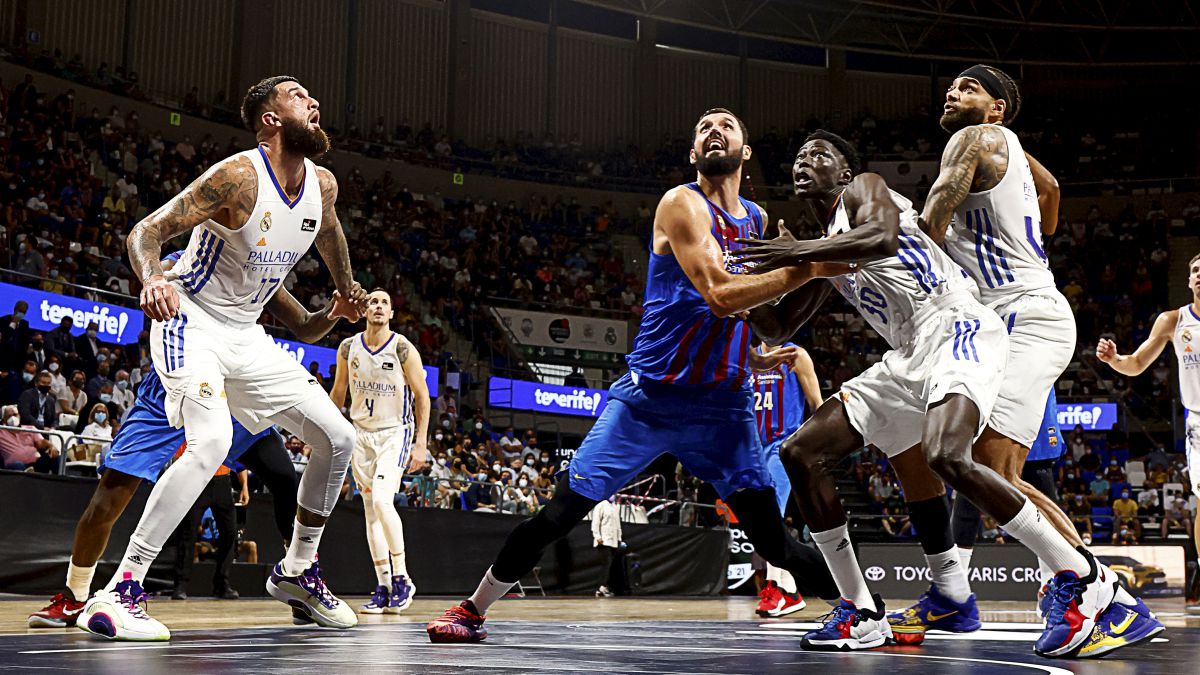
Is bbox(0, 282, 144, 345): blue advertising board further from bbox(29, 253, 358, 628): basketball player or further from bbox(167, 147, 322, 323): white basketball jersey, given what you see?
bbox(167, 147, 322, 323): white basketball jersey

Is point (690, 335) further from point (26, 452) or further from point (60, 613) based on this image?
point (26, 452)

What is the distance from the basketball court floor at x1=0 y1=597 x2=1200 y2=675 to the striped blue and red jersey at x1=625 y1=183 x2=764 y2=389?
1061 millimetres

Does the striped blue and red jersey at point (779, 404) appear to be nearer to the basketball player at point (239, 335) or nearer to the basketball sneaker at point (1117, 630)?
the basketball player at point (239, 335)

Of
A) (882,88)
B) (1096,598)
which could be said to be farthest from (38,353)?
(882,88)

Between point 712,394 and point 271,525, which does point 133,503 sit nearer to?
point 271,525

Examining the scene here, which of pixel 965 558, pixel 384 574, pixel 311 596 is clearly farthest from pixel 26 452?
pixel 965 558

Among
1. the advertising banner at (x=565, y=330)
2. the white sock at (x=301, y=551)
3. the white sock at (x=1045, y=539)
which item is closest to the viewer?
the white sock at (x=1045, y=539)

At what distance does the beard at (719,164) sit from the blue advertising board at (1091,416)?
66.2ft

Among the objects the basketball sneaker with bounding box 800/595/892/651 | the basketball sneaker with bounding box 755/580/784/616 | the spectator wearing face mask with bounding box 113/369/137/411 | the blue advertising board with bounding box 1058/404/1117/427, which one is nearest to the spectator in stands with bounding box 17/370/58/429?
the spectator wearing face mask with bounding box 113/369/137/411

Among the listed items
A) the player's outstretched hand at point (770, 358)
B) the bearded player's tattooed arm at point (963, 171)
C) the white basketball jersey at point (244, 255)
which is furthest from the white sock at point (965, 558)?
the white basketball jersey at point (244, 255)

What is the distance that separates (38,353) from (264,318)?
5.71 metres

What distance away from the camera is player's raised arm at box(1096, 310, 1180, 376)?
725 centimetres

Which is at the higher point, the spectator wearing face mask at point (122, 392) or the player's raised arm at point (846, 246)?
the player's raised arm at point (846, 246)

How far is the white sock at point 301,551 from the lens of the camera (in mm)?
5391
